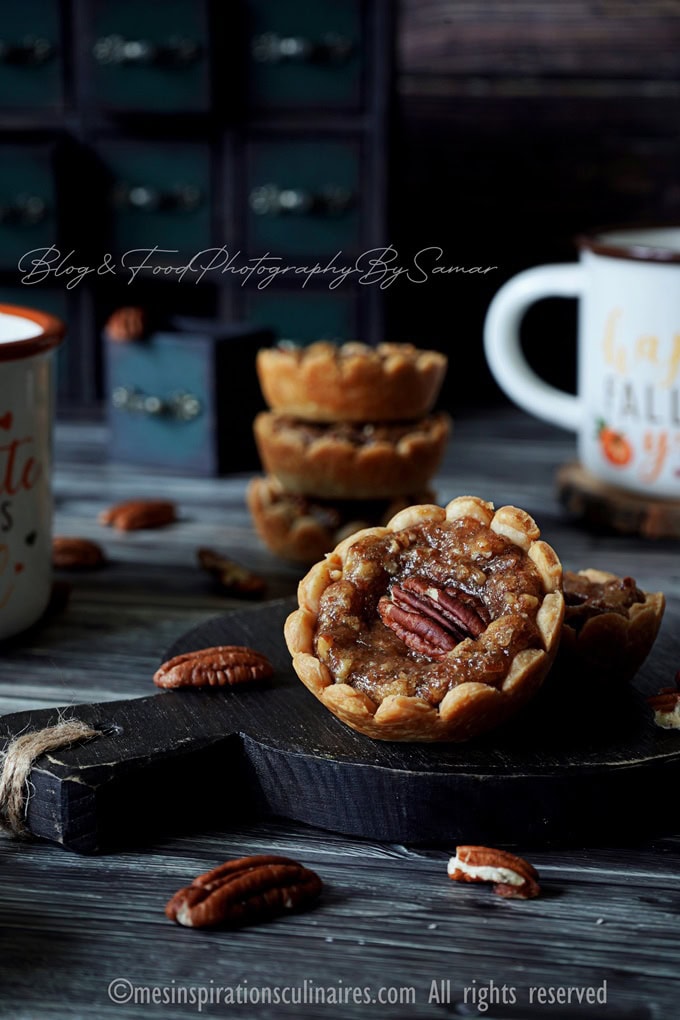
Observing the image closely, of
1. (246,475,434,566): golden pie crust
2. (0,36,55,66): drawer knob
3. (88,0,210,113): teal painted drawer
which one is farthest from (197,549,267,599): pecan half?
(0,36,55,66): drawer knob

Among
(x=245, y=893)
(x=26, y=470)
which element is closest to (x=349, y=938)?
(x=245, y=893)

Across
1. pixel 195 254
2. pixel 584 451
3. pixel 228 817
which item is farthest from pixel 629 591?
pixel 195 254

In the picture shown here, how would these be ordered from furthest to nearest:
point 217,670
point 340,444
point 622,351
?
point 622,351, point 340,444, point 217,670

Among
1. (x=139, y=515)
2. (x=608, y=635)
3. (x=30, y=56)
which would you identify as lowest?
(x=139, y=515)

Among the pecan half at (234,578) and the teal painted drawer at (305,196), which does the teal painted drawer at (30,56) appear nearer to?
the teal painted drawer at (305,196)

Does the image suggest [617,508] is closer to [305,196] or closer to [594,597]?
[594,597]

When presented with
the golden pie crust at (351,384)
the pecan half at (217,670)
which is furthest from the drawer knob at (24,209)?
the pecan half at (217,670)
